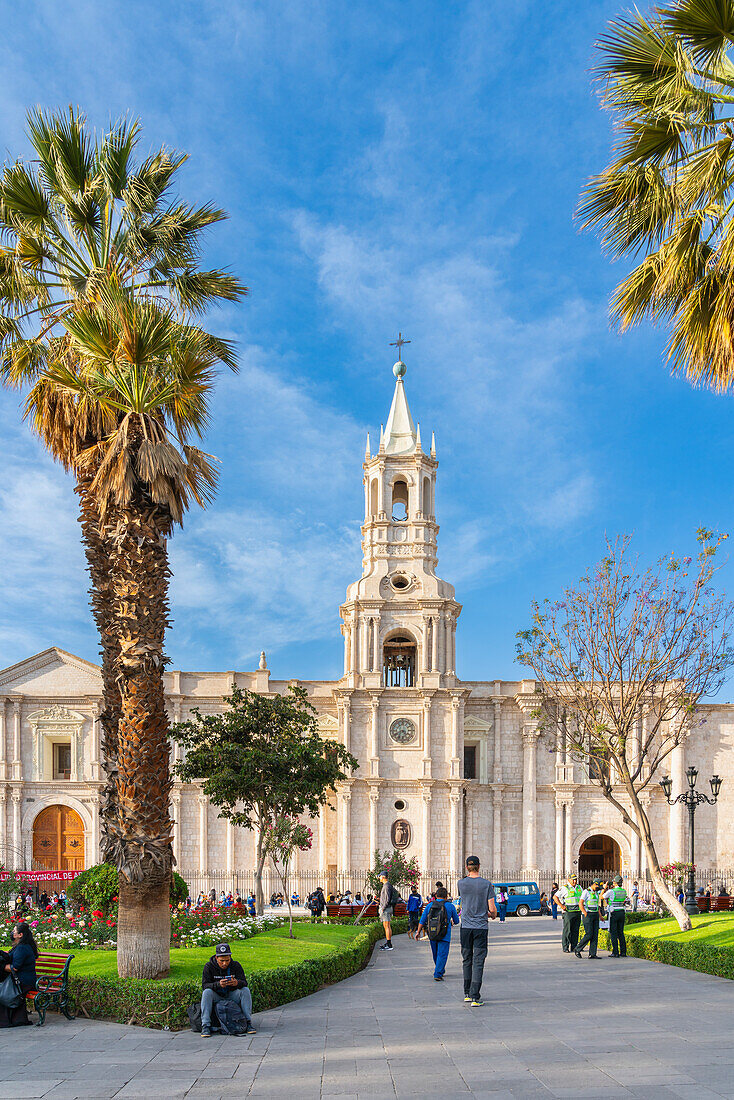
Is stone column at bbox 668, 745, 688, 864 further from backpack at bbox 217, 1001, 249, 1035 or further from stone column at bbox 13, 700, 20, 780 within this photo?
backpack at bbox 217, 1001, 249, 1035

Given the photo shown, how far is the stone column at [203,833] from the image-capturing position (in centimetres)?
4297

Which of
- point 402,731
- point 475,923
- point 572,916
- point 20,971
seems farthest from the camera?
point 402,731

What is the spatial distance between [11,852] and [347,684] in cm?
1746

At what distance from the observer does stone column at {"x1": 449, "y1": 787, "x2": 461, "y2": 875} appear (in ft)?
135

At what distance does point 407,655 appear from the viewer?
45.1m

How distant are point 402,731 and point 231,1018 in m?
33.3

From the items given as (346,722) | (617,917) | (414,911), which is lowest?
(414,911)

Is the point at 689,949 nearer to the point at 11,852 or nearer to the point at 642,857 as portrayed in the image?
the point at 642,857

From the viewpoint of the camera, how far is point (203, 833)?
142 ft

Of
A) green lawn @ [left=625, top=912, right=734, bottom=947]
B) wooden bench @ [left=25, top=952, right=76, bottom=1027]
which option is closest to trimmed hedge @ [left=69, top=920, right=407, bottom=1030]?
wooden bench @ [left=25, top=952, right=76, bottom=1027]

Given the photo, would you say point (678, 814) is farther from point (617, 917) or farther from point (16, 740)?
point (16, 740)

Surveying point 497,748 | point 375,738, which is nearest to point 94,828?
point 375,738

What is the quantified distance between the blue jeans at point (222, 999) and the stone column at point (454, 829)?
32.5 metres

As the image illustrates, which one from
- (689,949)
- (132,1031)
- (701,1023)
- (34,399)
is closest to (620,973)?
(689,949)
